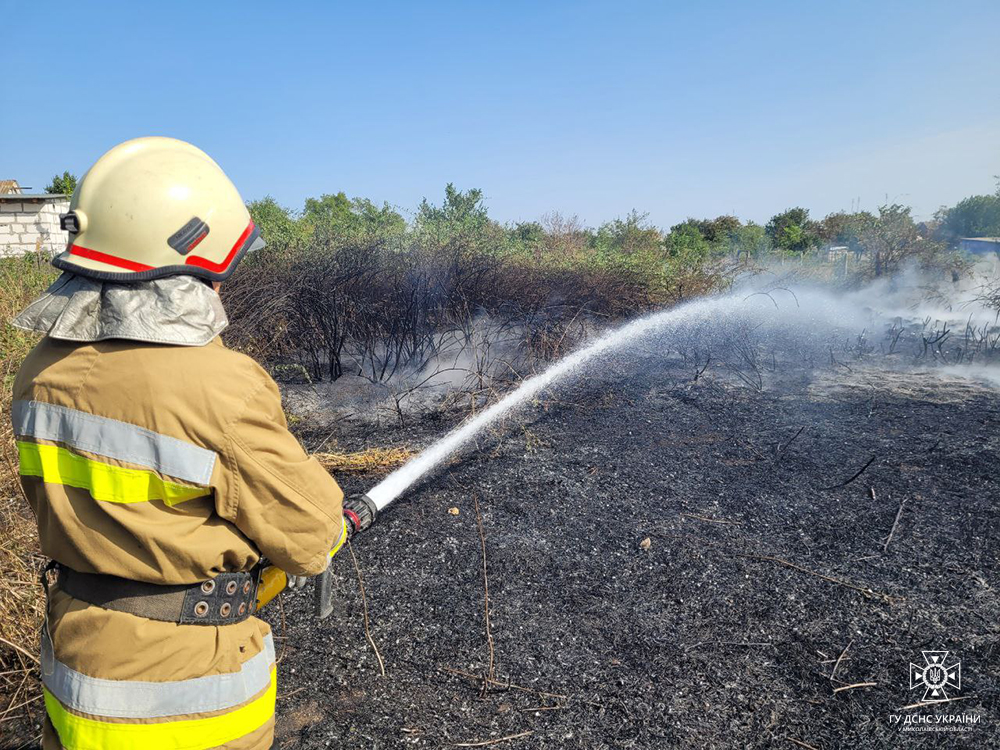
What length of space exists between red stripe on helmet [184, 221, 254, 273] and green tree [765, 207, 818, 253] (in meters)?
27.3

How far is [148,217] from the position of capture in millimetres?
1329

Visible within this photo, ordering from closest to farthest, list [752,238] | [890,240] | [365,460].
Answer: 1. [365,460]
2. [890,240]
3. [752,238]

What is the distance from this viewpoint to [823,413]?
605 centimetres

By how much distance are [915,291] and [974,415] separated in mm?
9776

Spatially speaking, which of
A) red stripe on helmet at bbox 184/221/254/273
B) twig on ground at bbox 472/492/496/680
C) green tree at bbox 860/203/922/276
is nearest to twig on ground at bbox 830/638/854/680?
twig on ground at bbox 472/492/496/680

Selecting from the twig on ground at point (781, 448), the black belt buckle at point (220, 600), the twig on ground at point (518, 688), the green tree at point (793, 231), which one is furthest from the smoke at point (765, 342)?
the green tree at point (793, 231)

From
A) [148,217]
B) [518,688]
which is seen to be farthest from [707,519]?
[148,217]

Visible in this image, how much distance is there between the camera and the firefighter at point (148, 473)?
123 cm

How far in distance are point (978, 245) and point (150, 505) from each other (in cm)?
2223

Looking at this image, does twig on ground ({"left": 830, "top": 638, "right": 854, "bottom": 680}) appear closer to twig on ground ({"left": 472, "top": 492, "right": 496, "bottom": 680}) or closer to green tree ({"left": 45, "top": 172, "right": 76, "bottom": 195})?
twig on ground ({"left": 472, "top": 492, "right": 496, "bottom": 680})

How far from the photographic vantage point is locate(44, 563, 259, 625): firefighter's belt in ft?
4.27

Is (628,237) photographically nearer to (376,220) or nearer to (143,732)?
(376,220)

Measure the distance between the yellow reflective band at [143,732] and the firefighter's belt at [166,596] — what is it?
8.3 inches

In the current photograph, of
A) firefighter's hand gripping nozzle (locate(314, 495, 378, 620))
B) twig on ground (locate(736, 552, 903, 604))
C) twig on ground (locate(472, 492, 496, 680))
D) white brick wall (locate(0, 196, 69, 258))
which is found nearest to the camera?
firefighter's hand gripping nozzle (locate(314, 495, 378, 620))
